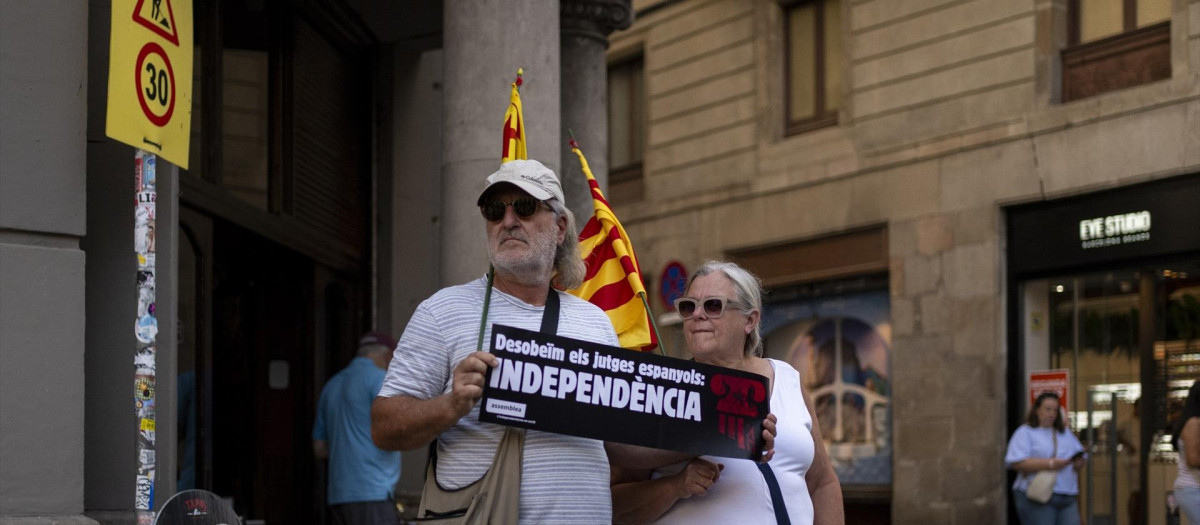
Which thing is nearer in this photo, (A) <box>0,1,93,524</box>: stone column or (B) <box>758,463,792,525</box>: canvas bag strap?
(B) <box>758,463,792,525</box>: canvas bag strap

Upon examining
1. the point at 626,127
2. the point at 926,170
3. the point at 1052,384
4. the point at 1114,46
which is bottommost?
the point at 1052,384

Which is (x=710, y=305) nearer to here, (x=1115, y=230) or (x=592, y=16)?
(x=592, y=16)

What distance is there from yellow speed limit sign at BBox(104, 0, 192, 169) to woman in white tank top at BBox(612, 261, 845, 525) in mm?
2356

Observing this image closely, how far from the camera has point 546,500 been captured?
4.67 metres

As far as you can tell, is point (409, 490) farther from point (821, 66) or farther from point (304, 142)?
point (821, 66)

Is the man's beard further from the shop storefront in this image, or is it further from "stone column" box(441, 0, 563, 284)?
the shop storefront

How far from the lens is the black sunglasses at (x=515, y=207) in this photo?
15.9 ft

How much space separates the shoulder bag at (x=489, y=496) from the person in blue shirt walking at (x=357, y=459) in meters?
6.47

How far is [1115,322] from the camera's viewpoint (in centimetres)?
1858

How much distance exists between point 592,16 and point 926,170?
886cm

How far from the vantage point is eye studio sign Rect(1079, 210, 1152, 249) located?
18.1 meters

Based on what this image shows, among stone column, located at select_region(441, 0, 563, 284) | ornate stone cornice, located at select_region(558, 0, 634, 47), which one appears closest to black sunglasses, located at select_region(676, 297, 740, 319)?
stone column, located at select_region(441, 0, 563, 284)

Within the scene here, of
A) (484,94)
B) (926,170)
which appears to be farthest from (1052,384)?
(484,94)

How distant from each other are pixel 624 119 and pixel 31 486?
20801mm
